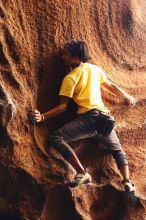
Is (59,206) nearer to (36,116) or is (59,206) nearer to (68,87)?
(36,116)

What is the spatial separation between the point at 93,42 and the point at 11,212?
1826 millimetres

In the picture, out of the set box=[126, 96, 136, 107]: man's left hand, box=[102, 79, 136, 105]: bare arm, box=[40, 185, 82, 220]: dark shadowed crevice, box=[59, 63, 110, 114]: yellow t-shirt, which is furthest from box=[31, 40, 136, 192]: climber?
box=[126, 96, 136, 107]: man's left hand

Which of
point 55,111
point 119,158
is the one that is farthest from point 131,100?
point 55,111

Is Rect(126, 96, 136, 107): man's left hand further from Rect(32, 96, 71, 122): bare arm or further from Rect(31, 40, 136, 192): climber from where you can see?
Rect(32, 96, 71, 122): bare arm

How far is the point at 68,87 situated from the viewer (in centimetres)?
351

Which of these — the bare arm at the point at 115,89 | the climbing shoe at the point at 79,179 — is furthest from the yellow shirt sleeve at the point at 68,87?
the climbing shoe at the point at 79,179

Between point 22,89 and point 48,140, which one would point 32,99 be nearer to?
point 22,89

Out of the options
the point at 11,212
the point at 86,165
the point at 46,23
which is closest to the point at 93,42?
the point at 46,23

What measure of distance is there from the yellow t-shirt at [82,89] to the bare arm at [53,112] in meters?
0.06

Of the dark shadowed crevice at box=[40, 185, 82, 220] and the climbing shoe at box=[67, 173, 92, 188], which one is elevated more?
the climbing shoe at box=[67, 173, 92, 188]

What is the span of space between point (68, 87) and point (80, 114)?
0.26 metres

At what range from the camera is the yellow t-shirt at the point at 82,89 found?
11.5 feet

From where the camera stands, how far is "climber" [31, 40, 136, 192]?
11.3 ft

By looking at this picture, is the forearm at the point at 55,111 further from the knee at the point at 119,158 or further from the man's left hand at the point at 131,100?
the man's left hand at the point at 131,100
